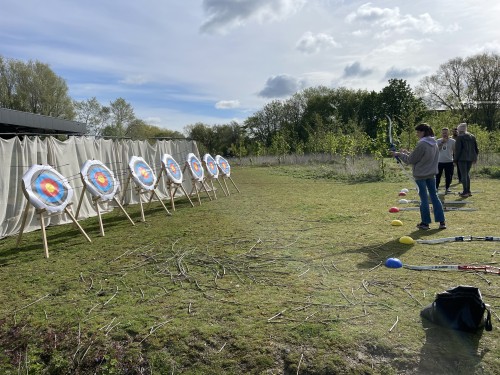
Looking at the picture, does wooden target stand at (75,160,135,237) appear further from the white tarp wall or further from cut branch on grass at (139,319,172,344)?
cut branch on grass at (139,319,172,344)

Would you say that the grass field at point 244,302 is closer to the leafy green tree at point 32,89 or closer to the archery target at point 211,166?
the archery target at point 211,166

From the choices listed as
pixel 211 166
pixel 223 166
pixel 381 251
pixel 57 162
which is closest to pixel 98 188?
pixel 57 162

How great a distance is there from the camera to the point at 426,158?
18.9 ft

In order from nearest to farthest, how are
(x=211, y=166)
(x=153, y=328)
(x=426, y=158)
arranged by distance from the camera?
(x=153, y=328), (x=426, y=158), (x=211, y=166)

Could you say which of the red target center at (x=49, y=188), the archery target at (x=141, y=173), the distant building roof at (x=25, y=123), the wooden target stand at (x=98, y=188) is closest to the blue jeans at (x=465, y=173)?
the archery target at (x=141, y=173)

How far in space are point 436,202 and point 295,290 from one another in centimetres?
349

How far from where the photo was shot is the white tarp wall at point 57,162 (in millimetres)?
7965

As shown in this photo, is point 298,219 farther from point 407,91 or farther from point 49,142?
point 407,91

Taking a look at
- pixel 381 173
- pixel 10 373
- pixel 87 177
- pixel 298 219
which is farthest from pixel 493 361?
pixel 381 173

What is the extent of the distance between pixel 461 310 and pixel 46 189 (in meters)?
6.57

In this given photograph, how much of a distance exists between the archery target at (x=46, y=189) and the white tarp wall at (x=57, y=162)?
1312 mm

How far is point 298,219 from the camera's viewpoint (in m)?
7.46

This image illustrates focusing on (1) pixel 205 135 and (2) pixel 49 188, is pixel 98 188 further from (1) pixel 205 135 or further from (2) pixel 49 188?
Answer: (1) pixel 205 135

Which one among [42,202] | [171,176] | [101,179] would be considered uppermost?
[101,179]
